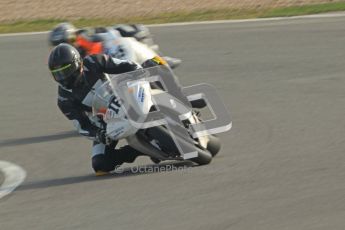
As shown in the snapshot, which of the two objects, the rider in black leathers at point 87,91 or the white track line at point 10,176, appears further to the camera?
the rider in black leathers at point 87,91

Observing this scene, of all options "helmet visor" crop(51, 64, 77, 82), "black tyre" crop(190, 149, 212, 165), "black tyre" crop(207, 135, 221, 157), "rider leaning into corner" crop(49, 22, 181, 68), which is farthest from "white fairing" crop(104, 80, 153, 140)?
"rider leaning into corner" crop(49, 22, 181, 68)

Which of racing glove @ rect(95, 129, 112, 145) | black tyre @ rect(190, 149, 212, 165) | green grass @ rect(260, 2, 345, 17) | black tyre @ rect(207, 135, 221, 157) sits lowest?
green grass @ rect(260, 2, 345, 17)

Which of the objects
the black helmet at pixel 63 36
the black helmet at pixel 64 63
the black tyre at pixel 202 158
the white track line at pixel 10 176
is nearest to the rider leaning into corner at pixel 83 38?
the black helmet at pixel 63 36

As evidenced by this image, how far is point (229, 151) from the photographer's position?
393 inches

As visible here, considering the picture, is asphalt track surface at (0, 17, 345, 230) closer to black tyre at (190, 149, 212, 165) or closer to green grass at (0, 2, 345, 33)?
black tyre at (190, 149, 212, 165)

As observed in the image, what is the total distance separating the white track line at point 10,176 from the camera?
9.07m

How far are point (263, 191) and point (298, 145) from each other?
7.00ft

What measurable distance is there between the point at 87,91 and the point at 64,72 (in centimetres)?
41

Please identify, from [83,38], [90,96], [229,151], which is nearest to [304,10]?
[83,38]

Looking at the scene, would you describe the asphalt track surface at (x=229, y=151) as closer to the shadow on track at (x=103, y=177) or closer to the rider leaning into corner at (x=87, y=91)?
the shadow on track at (x=103, y=177)

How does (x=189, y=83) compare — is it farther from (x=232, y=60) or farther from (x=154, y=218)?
(x=154, y=218)

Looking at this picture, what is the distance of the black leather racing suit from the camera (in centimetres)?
959

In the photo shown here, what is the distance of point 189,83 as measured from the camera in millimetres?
14859

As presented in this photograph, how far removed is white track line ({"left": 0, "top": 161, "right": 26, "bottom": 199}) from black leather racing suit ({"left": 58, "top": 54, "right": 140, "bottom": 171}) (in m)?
0.80
